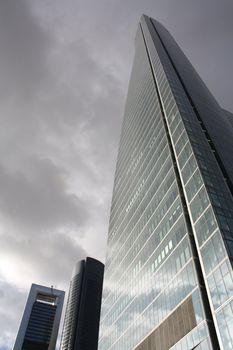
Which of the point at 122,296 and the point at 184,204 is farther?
the point at 122,296

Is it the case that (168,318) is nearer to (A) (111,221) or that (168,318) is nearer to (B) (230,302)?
(B) (230,302)

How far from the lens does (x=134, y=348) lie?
205ft

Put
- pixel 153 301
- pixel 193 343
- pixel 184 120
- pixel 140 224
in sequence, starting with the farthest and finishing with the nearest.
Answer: pixel 140 224, pixel 184 120, pixel 153 301, pixel 193 343

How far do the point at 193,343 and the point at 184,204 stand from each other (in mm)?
25117

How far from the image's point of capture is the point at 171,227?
63.0 meters

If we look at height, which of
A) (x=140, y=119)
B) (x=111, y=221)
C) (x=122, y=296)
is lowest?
(x=122, y=296)

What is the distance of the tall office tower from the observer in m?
45.4

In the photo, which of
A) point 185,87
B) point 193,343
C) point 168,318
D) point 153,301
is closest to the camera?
point 193,343

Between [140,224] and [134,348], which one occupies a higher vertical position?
[140,224]

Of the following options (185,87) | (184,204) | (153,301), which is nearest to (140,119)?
(185,87)

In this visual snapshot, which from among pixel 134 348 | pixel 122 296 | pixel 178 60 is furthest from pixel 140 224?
pixel 178 60

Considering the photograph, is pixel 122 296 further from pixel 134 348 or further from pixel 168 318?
pixel 168 318

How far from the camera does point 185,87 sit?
100062 millimetres

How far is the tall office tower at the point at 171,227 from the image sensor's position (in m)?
45.4
